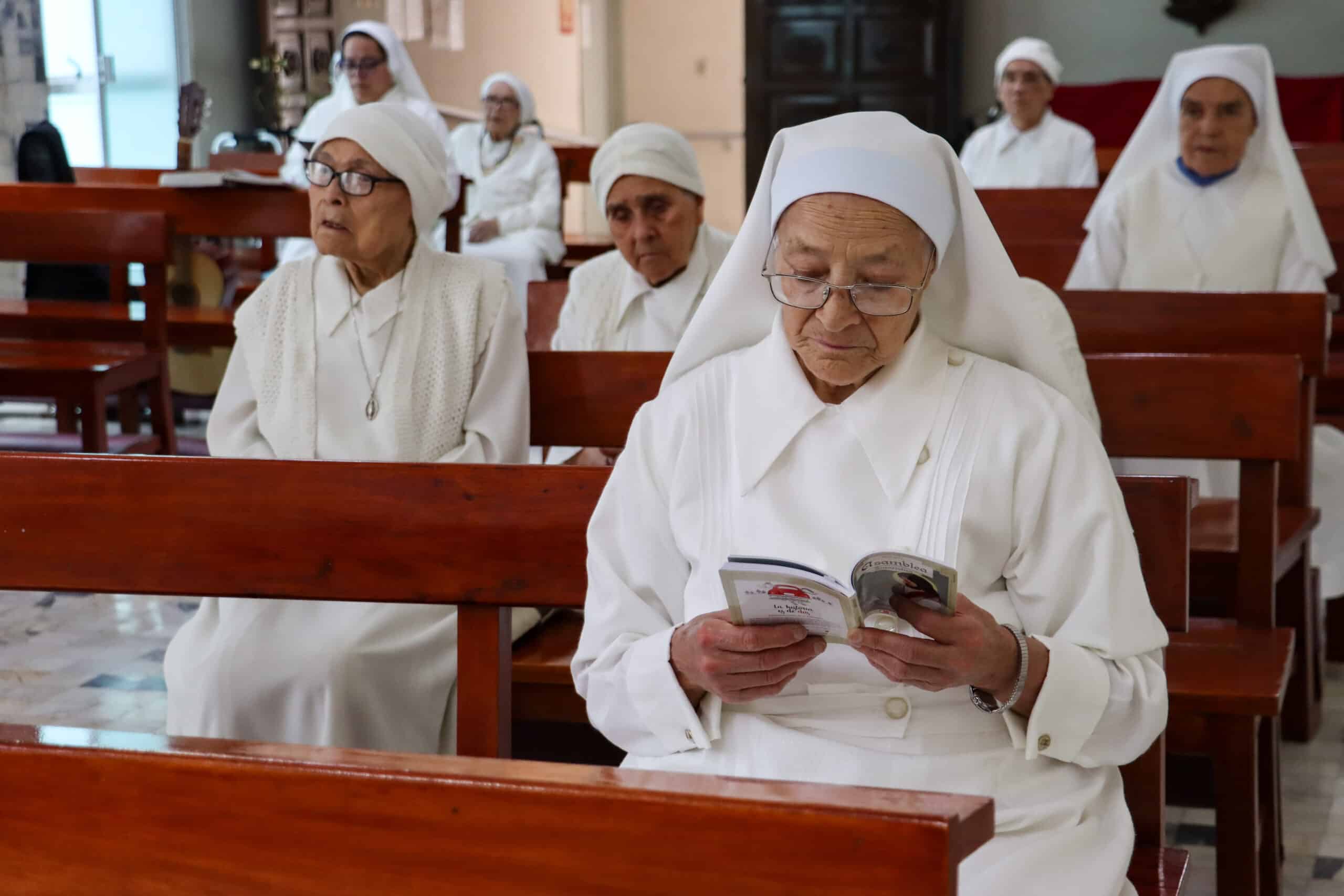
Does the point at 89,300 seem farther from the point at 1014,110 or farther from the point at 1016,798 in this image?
the point at 1016,798

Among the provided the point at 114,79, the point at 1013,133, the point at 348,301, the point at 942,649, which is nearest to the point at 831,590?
the point at 942,649

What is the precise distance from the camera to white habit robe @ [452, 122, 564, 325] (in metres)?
9.47

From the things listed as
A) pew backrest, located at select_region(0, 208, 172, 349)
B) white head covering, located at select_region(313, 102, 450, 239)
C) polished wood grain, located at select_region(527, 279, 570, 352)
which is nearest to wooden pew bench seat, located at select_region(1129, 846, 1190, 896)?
white head covering, located at select_region(313, 102, 450, 239)

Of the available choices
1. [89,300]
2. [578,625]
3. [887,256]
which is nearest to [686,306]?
[578,625]

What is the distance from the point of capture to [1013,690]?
1.95 metres

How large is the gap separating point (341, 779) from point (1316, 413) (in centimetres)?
500

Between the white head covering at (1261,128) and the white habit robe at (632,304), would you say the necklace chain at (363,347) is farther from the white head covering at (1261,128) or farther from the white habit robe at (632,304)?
the white head covering at (1261,128)

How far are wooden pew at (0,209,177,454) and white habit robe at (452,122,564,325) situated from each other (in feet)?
11.5

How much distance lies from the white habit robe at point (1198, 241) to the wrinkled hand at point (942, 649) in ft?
11.7

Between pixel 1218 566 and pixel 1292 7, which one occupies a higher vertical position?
pixel 1292 7

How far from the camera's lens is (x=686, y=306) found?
15.0 ft

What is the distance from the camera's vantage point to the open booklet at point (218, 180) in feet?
21.8

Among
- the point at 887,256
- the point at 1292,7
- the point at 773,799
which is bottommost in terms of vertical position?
the point at 773,799

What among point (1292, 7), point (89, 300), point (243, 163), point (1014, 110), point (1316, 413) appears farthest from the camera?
point (1292, 7)
